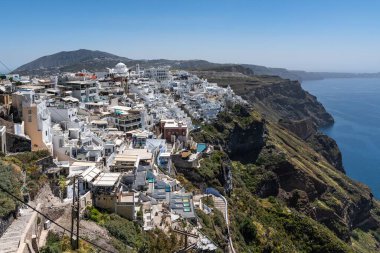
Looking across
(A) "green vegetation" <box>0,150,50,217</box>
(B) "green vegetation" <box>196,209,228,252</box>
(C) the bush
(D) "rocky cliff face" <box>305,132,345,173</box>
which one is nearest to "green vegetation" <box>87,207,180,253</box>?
(A) "green vegetation" <box>0,150,50,217</box>

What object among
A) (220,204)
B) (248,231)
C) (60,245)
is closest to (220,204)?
(220,204)

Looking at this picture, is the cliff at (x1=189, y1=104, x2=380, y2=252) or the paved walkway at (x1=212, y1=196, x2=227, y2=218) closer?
the paved walkway at (x1=212, y1=196, x2=227, y2=218)

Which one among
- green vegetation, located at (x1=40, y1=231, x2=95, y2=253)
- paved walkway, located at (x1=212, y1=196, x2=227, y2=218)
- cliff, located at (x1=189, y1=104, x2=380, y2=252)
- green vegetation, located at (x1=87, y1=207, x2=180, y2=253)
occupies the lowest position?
cliff, located at (x1=189, y1=104, x2=380, y2=252)

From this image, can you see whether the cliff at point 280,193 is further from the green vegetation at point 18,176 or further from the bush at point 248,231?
the green vegetation at point 18,176

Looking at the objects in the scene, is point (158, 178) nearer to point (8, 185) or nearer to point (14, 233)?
point (8, 185)

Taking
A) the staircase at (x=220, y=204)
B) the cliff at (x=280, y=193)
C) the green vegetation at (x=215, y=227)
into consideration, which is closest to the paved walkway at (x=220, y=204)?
the staircase at (x=220, y=204)

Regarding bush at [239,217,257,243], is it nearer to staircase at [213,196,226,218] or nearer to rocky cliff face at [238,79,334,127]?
staircase at [213,196,226,218]

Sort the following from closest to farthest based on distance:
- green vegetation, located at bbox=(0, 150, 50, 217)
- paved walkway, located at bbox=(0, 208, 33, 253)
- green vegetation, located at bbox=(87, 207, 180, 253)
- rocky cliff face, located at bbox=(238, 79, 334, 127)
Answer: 1. paved walkway, located at bbox=(0, 208, 33, 253)
2. green vegetation, located at bbox=(0, 150, 50, 217)
3. green vegetation, located at bbox=(87, 207, 180, 253)
4. rocky cliff face, located at bbox=(238, 79, 334, 127)
